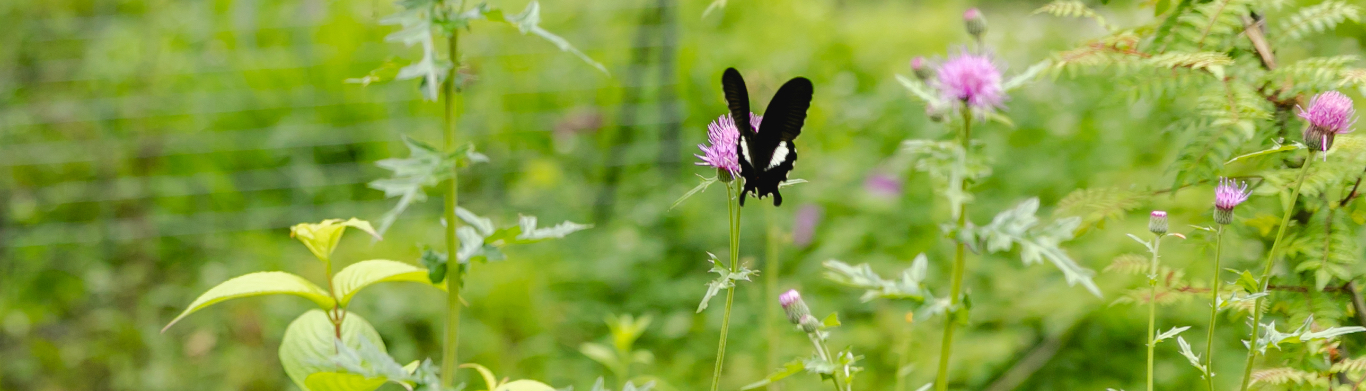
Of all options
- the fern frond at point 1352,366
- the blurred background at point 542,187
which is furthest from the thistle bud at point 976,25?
the blurred background at point 542,187

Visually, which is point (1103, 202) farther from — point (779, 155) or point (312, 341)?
point (312, 341)

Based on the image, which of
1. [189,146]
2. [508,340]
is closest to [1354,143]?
[508,340]

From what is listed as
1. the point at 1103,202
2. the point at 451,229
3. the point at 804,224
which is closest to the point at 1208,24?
the point at 1103,202

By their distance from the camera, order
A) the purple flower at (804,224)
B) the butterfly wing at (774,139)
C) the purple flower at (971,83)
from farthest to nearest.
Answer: the purple flower at (804,224)
the butterfly wing at (774,139)
the purple flower at (971,83)

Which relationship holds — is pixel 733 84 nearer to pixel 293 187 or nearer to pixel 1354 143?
pixel 1354 143

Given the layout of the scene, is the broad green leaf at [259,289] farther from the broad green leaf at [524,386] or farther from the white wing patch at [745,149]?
the white wing patch at [745,149]

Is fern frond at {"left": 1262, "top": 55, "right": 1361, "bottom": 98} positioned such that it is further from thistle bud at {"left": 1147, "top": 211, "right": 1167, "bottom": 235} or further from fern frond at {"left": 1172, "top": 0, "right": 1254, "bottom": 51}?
thistle bud at {"left": 1147, "top": 211, "right": 1167, "bottom": 235}
